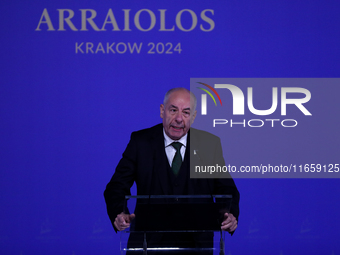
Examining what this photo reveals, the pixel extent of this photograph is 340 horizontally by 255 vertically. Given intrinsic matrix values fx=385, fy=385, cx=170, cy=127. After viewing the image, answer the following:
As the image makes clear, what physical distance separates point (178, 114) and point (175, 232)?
Result: 1.15 m

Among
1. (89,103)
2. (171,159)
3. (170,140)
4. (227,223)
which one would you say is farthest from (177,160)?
(89,103)

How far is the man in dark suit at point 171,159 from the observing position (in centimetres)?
266

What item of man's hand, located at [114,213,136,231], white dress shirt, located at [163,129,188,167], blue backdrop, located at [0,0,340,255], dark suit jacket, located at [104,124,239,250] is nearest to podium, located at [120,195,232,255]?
man's hand, located at [114,213,136,231]

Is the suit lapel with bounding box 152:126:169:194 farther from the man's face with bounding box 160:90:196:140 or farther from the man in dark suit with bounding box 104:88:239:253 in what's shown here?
the man's face with bounding box 160:90:196:140

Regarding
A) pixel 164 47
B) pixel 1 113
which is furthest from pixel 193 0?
pixel 1 113

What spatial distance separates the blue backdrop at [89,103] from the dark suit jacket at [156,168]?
3.14 ft

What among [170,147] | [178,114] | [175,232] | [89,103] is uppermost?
[89,103]

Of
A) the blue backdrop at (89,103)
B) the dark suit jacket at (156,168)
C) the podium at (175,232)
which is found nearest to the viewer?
the podium at (175,232)

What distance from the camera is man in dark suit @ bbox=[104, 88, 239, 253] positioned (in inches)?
105

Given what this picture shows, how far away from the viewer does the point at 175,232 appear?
1.75 m

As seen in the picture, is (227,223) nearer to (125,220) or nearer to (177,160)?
(125,220)

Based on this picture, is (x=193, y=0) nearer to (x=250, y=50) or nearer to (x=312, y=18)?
(x=250, y=50)

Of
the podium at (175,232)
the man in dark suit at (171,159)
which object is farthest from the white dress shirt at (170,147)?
the podium at (175,232)

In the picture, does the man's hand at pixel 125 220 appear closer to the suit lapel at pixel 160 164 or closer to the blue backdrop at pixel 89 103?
the suit lapel at pixel 160 164
